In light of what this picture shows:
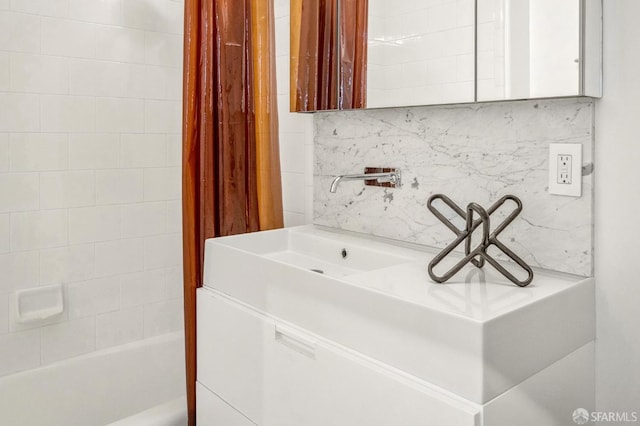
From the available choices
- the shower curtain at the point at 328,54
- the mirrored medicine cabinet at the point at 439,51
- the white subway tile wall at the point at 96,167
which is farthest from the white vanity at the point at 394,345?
the white subway tile wall at the point at 96,167

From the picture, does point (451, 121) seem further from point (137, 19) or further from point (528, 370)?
point (137, 19)

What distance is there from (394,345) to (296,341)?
32cm

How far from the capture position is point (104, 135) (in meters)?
2.32

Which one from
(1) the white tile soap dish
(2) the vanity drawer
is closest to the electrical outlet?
(2) the vanity drawer

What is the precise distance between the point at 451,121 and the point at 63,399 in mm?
1880

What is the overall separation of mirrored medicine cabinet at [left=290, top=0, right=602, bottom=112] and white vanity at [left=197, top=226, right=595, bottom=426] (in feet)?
1.58

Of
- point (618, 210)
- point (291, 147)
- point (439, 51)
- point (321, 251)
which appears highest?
point (439, 51)

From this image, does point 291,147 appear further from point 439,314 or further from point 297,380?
point 439,314

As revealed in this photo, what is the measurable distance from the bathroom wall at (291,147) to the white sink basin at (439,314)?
70 cm

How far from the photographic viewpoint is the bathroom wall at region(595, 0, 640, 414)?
1231 millimetres

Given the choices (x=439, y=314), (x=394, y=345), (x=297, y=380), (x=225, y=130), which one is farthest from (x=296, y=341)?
(x=225, y=130)

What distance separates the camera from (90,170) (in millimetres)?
2293

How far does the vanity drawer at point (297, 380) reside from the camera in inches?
42.9

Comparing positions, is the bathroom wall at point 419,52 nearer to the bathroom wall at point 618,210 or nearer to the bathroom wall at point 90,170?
the bathroom wall at point 618,210
